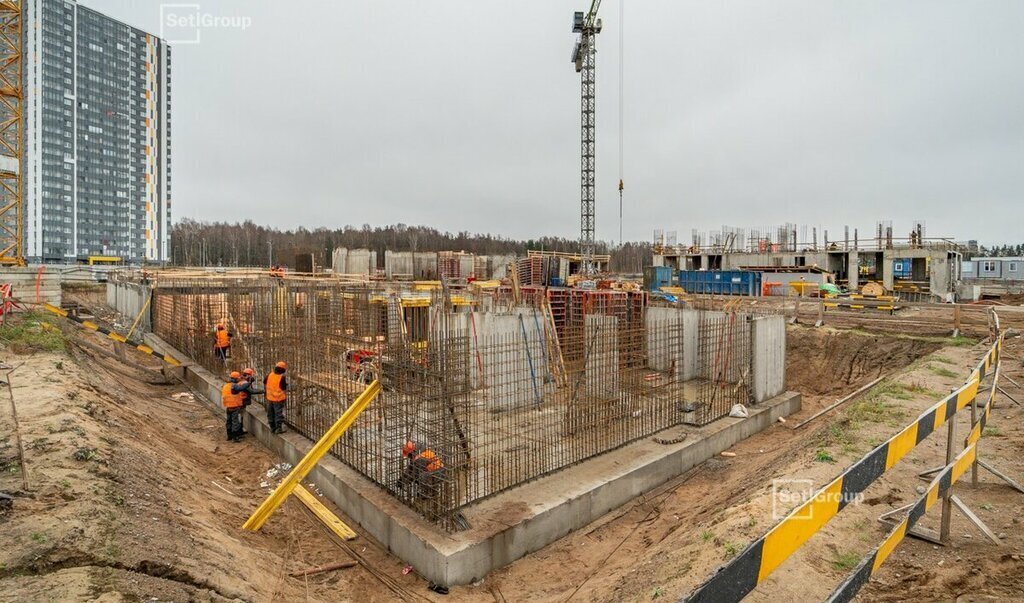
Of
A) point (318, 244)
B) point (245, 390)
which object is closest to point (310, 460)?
point (245, 390)

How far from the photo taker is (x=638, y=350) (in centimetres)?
1001

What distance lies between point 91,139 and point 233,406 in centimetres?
6827

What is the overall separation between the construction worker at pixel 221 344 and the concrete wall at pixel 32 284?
773 centimetres

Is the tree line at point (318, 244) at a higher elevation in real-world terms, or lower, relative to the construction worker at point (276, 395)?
higher

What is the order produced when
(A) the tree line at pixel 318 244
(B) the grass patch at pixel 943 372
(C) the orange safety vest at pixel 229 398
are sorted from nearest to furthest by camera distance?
1. (C) the orange safety vest at pixel 229 398
2. (B) the grass patch at pixel 943 372
3. (A) the tree line at pixel 318 244

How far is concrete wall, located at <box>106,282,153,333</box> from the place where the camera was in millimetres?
19950

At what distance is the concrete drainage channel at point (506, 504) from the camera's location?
5.80m

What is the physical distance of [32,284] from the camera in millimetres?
16875

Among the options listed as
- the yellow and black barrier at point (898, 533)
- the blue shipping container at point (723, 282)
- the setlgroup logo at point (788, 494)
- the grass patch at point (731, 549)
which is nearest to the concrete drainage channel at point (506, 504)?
the setlgroup logo at point (788, 494)

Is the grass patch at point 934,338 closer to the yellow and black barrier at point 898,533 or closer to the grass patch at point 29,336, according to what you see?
the yellow and black barrier at point 898,533

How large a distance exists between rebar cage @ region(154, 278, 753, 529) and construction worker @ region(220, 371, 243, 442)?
92cm

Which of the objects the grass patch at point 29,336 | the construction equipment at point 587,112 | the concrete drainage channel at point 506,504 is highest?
the construction equipment at point 587,112

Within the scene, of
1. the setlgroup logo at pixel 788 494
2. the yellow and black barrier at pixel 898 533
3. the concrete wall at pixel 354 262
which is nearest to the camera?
the yellow and black barrier at pixel 898 533

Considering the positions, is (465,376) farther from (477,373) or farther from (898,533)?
(477,373)
